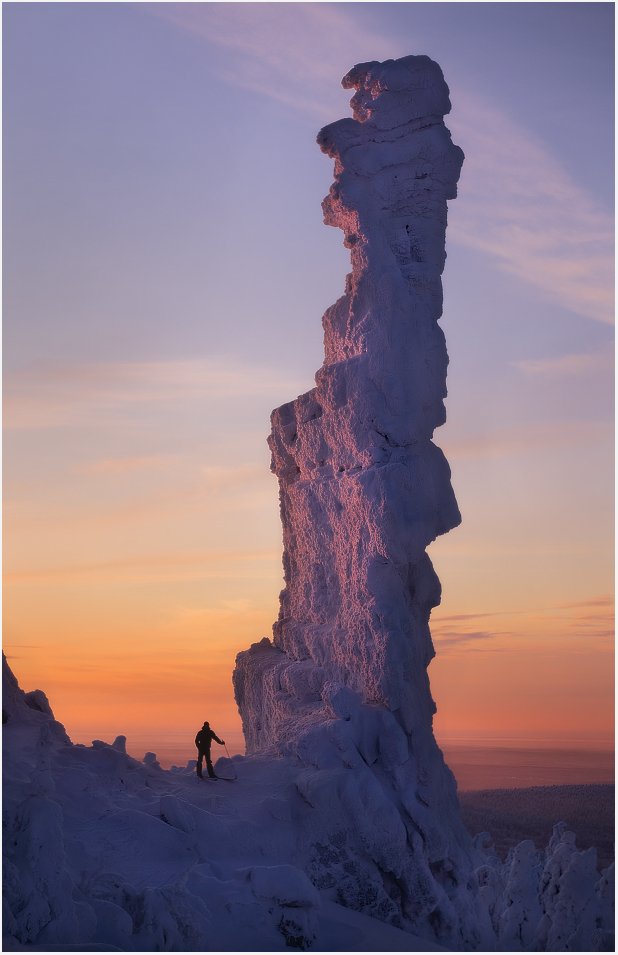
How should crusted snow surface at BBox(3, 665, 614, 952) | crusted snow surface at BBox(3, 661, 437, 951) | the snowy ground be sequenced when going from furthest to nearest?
the snowy ground < crusted snow surface at BBox(3, 665, 614, 952) < crusted snow surface at BBox(3, 661, 437, 951)

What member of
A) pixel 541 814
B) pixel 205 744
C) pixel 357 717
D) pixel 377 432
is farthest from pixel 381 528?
pixel 541 814

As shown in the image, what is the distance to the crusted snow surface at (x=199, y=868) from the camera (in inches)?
613

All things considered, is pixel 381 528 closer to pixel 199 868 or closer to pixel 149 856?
pixel 199 868

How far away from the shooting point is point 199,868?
61.4 feet

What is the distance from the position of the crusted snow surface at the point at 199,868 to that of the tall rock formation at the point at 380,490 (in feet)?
3.87

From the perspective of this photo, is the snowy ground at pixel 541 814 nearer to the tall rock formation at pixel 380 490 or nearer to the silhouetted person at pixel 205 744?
the tall rock formation at pixel 380 490

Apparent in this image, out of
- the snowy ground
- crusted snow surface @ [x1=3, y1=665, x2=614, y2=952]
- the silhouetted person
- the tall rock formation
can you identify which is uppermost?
the tall rock formation

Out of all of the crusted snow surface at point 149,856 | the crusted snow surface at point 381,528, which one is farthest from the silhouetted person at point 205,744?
the crusted snow surface at point 381,528

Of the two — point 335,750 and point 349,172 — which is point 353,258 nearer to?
point 349,172

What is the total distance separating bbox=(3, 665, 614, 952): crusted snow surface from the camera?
51.1ft

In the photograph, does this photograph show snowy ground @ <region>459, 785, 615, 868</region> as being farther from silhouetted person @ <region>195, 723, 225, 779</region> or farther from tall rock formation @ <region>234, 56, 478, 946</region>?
silhouetted person @ <region>195, 723, 225, 779</region>

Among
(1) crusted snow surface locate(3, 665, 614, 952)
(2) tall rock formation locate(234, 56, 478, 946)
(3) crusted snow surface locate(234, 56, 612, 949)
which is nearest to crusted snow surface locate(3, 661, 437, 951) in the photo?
(1) crusted snow surface locate(3, 665, 614, 952)

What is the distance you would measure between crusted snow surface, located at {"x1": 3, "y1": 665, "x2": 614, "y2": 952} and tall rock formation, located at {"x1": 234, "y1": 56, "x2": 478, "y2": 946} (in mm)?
1179

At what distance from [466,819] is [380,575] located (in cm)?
3059
